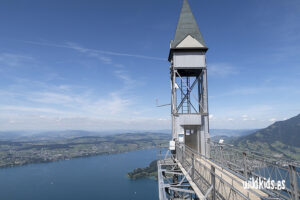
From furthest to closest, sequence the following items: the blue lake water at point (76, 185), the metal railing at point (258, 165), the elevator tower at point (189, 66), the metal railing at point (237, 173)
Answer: the blue lake water at point (76, 185), the elevator tower at point (189, 66), the metal railing at point (258, 165), the metal railing at point (237, 173)

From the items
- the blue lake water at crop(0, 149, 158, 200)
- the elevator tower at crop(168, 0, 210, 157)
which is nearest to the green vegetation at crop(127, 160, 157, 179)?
the blue lake water at crop(0, 149, 158, 200)

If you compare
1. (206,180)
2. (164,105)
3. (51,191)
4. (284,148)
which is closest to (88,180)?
(51,191)

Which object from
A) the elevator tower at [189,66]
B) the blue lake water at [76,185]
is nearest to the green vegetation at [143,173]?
the blue lake water at [76,185]

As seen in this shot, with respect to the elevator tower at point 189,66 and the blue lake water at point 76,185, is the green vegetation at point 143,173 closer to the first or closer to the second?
the blue lake water at point 76,185

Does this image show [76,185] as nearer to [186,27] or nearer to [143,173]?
[143,173]

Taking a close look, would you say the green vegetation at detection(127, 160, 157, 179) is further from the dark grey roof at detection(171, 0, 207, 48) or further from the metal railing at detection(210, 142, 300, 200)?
the dark grey roof at detection(171, 0, 207, 48)

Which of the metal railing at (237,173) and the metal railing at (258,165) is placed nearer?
the metal railing at (237,173)

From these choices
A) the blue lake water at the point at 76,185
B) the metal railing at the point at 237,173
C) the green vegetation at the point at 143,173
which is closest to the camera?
the metal railing at the point at 237,173

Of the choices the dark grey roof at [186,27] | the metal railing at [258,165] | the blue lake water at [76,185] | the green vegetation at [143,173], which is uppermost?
the dark grey roof at [186,27]

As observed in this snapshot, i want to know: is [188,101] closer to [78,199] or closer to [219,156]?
[219,156]
